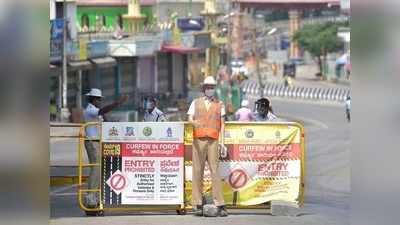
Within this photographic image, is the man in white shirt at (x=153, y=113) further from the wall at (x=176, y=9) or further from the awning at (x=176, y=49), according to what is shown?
the wall at (x=176, y=9)

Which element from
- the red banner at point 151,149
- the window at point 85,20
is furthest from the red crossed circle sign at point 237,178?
the window at point 85,20

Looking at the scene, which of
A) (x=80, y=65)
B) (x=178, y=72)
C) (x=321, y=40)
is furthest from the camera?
(x=321, y=40)

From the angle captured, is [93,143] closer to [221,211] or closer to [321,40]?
[221,211]

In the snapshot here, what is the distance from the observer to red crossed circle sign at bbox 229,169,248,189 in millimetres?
13945

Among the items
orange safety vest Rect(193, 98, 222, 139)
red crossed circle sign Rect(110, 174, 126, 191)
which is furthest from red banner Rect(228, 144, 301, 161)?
red crossed circle sign Rect(110, 174, 126, 191)

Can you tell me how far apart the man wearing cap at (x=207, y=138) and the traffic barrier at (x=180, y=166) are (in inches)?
9.6

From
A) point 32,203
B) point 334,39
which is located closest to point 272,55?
point 334,39

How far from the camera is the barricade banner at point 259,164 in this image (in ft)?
45.1

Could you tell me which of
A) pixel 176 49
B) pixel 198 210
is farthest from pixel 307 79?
pixel 198 210

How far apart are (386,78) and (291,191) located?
7.09m

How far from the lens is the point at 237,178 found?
45.8ft

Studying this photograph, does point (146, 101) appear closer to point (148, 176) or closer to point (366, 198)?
point (148, 176)

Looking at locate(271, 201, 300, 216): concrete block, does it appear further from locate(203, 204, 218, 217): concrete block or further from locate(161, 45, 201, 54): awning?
locate(161, 45, 201, 54): awning

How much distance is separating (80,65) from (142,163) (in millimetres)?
33951
